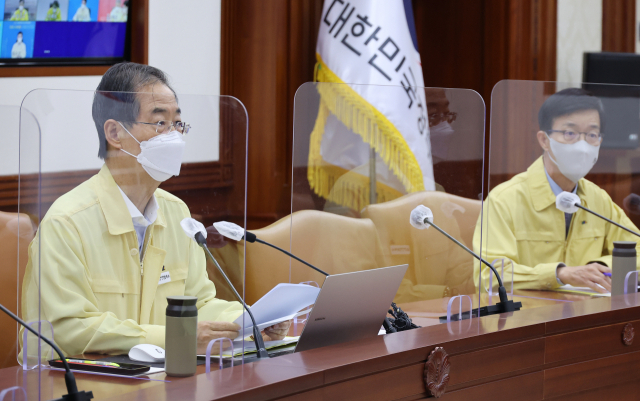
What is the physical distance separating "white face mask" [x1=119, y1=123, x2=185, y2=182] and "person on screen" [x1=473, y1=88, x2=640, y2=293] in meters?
1.26

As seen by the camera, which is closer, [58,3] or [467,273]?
[467,273]

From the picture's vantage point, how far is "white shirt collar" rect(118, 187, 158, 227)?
1.68 metres

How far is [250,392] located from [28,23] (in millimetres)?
2326

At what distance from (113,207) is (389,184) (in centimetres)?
88

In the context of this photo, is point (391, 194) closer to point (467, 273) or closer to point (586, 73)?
point (467, 273)

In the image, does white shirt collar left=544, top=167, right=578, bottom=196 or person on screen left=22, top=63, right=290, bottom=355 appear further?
white shirt collar left=544, top=167, right=578, bottom=196

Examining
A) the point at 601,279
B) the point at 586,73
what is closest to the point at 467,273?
the point at 601,279

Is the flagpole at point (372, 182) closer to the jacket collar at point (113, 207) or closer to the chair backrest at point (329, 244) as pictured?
the chair backrest at point (329, 244)

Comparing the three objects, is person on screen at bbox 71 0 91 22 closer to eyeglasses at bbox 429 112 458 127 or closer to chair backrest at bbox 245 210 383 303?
chair backrest at bbox 245 210 383 303

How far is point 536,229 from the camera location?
272cm

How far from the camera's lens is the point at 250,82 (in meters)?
3.94

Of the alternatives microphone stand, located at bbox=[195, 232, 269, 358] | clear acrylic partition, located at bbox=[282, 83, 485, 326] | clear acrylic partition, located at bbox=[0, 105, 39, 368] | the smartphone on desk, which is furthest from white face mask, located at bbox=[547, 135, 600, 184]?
clear acrylic partition, located at bbox=[0, 105, 39, 368]

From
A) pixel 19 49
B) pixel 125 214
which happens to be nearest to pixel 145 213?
pixel 125 214

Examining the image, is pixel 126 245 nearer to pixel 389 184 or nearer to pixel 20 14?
pixel 389 184
